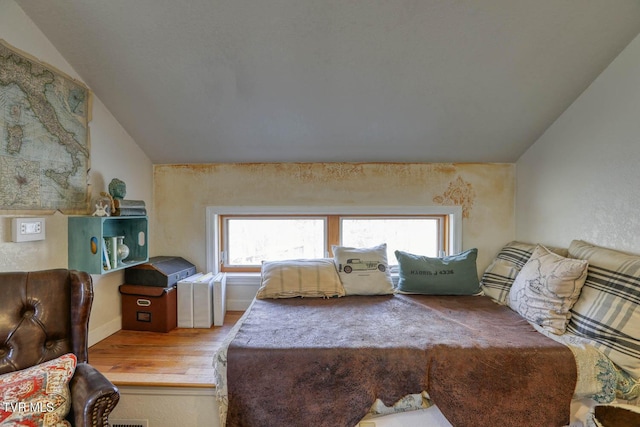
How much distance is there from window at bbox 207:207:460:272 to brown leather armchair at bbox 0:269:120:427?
151 centimetres

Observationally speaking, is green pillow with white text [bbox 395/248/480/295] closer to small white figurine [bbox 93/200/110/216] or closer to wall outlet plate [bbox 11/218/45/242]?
small white figurine [bbox 93/200/110/216]

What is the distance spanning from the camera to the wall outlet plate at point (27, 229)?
1.55 meters

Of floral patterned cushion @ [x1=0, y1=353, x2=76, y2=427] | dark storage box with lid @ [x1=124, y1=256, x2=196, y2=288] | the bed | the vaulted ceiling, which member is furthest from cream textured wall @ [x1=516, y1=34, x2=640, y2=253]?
dark storage box with lid @ [x1=124, y1=256, x2=196, y2=288]

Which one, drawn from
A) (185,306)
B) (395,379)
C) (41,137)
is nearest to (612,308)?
(395,379)

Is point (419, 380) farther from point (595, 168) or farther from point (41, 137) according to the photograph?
point (41, 137)

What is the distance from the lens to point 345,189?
8.89 feet

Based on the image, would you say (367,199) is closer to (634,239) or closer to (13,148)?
(634,239)

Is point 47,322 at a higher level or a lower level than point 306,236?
lower

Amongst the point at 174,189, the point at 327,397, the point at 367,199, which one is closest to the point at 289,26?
the point at 367,199

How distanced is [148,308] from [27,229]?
95 cm

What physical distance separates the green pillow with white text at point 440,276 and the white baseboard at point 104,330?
218 centimetres

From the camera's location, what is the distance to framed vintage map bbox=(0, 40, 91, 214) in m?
1.54

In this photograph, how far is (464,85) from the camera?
198 cm

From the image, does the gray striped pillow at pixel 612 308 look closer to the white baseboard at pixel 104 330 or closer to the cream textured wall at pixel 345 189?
the cream textured wall at pixel 345 189
